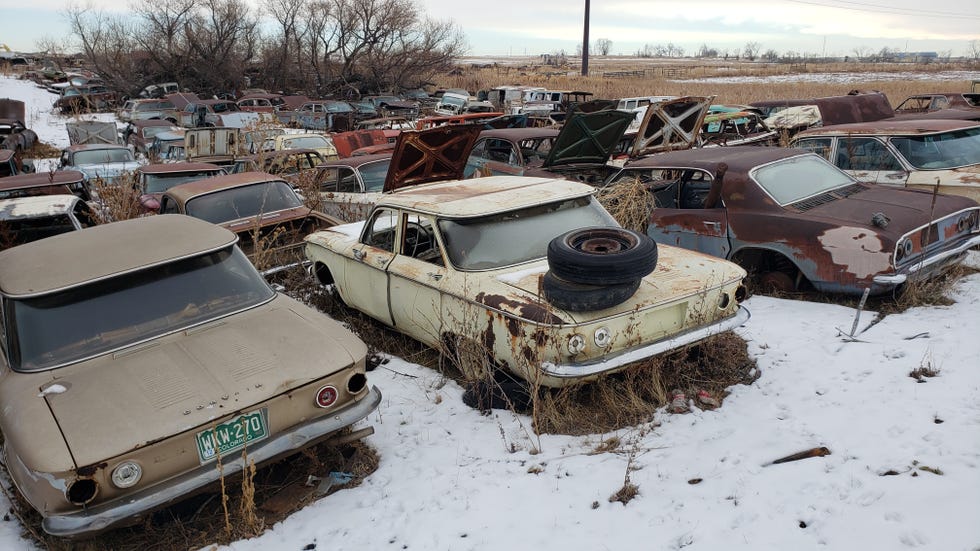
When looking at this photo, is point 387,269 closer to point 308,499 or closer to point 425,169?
point 308,499

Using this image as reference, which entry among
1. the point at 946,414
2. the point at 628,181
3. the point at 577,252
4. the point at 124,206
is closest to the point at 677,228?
the point at 628,181

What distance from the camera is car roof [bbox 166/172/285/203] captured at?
7602mm

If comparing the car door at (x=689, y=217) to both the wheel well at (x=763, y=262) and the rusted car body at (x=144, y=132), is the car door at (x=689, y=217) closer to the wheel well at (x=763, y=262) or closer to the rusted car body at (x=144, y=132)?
the wheel well at (x=763, y=262)

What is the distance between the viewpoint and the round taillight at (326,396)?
357cm

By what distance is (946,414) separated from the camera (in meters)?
3.65

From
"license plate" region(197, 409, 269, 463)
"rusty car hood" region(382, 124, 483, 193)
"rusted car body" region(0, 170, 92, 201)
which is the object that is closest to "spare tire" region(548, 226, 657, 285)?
"license plate" region(197, 409, 269, 463)

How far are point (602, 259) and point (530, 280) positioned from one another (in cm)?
66

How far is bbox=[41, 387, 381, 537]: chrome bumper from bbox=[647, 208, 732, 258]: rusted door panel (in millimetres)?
3756

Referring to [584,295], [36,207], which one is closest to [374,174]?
[36,207]

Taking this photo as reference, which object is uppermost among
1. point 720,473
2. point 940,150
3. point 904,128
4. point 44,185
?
point 904,128

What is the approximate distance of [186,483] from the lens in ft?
10.3

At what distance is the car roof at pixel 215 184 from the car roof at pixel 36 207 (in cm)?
108

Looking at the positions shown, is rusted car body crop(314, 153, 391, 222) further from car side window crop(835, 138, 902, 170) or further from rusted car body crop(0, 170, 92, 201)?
car side window crop(835, 138, 902, 170)

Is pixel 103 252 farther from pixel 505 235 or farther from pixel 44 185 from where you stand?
pixel 44 185
